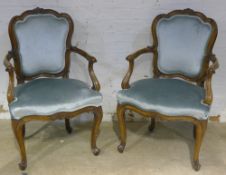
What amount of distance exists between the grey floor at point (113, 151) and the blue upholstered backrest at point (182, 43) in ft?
1.74

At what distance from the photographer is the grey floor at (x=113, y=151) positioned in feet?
6.93

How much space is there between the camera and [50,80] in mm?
2191

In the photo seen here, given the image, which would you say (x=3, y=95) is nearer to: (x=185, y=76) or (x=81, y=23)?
(x=81, y=23)

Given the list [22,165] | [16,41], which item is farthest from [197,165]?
[16,41]

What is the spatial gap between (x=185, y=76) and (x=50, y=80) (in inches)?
36.1

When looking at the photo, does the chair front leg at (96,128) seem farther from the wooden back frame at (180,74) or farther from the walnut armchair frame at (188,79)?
the wooden back frame at (180,74)

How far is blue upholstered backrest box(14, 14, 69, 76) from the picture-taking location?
2.17 m

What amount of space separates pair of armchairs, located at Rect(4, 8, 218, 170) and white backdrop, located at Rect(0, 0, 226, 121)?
0.44 feet

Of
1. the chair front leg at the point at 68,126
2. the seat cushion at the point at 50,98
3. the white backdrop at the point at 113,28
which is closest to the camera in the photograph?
the seat cushion at the point at 50,98

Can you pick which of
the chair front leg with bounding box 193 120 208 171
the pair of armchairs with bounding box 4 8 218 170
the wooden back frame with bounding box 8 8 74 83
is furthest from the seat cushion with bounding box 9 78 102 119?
the chair front leg with bounding box 193 120 208 171

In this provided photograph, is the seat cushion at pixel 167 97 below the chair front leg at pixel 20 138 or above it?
above

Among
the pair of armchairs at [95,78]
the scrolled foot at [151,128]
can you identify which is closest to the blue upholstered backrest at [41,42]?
the pair of armchairs at [95,78]

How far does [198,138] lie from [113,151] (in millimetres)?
600

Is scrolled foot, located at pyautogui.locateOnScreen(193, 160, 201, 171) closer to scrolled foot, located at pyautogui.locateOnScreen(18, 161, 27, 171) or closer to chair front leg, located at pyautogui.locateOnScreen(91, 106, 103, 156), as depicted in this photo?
chair front leg, located at pyautogui.locateOnScreen(91, 106, 103, 156)
